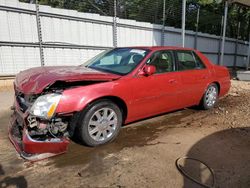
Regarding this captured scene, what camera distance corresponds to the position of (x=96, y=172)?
309cm

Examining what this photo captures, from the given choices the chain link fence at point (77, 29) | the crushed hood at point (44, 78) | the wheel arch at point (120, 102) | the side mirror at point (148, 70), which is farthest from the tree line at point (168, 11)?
the wheel arch at point (120, 102)

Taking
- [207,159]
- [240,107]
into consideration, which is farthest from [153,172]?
[240,107]

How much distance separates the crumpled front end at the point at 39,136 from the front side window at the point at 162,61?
6.41 ft

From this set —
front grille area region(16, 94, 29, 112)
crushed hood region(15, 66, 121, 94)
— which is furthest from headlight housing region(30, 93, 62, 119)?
front grille area region(16, 94, 29, 112)

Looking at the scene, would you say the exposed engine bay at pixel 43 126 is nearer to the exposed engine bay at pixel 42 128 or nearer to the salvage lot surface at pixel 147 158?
the exposed engine bay at pixel 42 128

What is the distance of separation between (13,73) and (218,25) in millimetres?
18099

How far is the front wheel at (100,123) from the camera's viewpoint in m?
3.59

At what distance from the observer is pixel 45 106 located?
325 cm

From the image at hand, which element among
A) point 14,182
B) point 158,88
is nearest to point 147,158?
point 158,88

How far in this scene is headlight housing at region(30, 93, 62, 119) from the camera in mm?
3244

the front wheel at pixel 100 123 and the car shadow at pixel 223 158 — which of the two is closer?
the car shadow at pixel 223 158

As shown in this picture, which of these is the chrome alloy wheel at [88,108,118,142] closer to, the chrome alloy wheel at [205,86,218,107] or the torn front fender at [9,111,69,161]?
the torn front fender at [9,111,69,161]

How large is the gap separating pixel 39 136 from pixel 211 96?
13.8 feet

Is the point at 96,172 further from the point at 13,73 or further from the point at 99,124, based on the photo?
the point at 13,73
